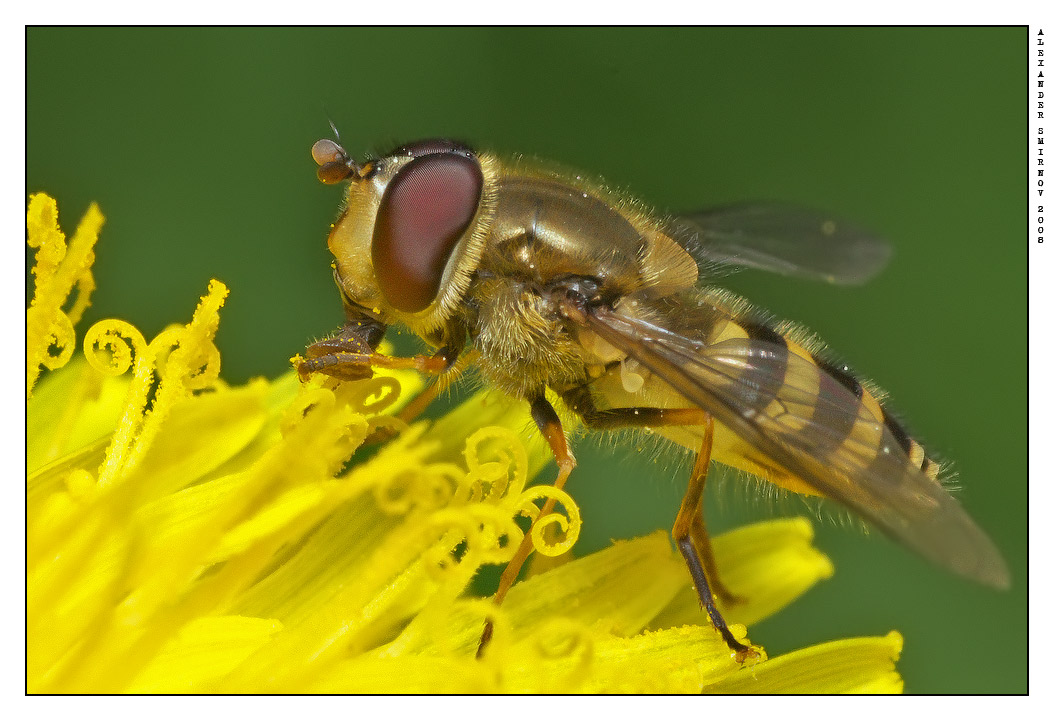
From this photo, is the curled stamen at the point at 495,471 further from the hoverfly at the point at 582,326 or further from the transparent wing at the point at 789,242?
the transparent wing at the point at 789,242

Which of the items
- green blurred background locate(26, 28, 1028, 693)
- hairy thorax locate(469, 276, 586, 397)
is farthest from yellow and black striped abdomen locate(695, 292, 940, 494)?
green blurred background locate(26, 28, 1028, 693)

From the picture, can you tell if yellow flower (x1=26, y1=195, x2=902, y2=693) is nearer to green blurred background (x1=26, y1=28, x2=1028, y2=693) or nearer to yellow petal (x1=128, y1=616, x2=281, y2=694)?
yellow petal (x1=128, y1=616, x2=281, y2=694)

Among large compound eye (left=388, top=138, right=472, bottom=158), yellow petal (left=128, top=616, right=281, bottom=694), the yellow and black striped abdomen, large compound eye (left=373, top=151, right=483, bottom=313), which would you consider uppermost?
large compound eye (left=388, top=138, right=472, bottom=158)

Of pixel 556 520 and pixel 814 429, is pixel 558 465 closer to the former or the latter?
pixel 556 520


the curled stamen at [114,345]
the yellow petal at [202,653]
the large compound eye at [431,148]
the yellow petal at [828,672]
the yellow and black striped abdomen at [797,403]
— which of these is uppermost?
the large compound eye at [431,148]

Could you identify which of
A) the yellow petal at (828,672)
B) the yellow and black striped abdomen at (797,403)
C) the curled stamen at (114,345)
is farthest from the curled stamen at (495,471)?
the curled stamen at (114,345)
